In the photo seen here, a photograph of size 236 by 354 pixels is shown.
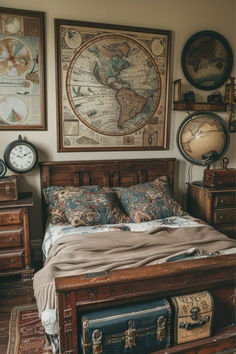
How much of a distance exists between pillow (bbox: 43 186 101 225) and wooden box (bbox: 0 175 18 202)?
33 cm

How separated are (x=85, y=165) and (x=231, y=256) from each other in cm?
189

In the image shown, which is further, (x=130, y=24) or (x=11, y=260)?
(x=130, y=24)

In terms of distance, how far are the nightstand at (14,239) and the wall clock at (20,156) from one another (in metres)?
0.39

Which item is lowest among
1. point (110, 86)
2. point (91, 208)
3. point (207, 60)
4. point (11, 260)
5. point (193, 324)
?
point (11, 260)

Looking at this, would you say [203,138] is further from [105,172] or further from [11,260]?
[11,260]

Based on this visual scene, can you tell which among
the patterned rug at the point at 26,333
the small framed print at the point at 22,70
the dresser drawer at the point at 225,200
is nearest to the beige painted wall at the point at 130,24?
the small framed print at the point at 22,70

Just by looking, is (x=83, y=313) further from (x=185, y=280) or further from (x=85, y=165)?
(x=85, y=165)

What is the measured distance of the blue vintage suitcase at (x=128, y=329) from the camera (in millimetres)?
1406

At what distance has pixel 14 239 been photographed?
2.65 m

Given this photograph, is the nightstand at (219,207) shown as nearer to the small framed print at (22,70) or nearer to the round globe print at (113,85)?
the round globe print at (113,85)

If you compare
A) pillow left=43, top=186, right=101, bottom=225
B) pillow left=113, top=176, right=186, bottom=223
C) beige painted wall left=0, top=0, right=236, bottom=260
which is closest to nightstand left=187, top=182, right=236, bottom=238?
pillow left=113, top=176, right=186, bottom=223

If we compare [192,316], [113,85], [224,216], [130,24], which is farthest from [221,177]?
[130,24]

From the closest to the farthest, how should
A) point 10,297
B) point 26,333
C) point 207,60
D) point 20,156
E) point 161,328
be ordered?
point 161,328 → point 26,333 → point 10,297 → point 20,156 → point 207,60

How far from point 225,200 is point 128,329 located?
2.10 m
